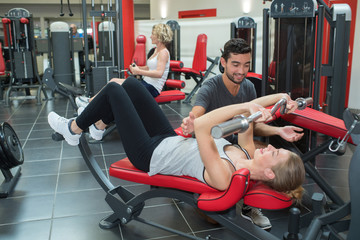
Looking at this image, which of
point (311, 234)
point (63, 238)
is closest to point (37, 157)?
point (63, 238)

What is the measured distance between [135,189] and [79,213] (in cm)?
50

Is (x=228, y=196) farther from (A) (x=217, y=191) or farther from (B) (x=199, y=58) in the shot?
(B) (x=199, y=58)

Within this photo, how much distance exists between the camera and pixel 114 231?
200 cm

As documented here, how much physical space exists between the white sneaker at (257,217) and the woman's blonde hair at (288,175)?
0.46 m

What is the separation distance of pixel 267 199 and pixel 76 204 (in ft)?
4.50

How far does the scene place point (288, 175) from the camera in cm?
156

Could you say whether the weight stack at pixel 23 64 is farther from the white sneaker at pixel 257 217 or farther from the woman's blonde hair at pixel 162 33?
the white sneaker at pixel 257 217

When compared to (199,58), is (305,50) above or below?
above

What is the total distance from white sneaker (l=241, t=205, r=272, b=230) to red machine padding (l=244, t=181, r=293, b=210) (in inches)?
18.4

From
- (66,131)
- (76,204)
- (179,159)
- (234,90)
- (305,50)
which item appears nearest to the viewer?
(179,159)

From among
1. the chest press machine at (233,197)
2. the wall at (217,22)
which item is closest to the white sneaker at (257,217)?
the chest press machine at (233,197)

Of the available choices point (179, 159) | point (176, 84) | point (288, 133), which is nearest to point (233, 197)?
point (179, 159)

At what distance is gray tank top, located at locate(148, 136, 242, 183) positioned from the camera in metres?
1.71

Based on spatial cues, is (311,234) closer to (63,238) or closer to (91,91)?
(63,238)
